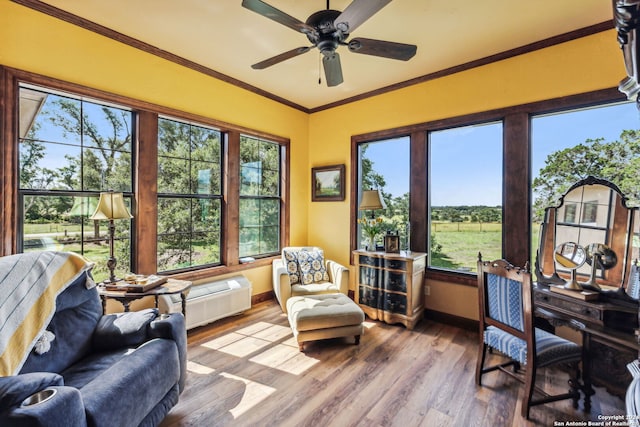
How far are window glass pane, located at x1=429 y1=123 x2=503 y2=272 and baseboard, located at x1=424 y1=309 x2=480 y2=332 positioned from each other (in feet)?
1.83

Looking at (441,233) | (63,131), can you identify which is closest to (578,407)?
(441,233)

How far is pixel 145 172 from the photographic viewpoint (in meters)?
2.94

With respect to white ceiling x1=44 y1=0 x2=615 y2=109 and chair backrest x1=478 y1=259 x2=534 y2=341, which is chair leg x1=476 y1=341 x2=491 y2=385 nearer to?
chair backrest x1=478 y1=259 x2=534 y2=341

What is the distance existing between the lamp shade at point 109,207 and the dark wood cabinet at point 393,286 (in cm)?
261

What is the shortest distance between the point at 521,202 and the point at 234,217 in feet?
10.8

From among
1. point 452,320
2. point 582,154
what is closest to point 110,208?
point 452,320

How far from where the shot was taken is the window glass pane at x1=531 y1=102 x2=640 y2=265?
2.40 m

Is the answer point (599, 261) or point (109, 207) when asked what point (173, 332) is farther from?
point (599, 261)

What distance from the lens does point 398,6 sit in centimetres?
228

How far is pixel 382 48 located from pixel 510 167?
187cm

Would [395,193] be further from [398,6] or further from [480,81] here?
[398,6]

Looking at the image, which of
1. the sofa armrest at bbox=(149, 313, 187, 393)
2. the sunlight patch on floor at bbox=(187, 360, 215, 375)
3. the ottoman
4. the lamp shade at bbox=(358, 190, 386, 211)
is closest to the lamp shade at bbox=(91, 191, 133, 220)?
the sofa armrest at bbox=(149, 313, 187, 393)

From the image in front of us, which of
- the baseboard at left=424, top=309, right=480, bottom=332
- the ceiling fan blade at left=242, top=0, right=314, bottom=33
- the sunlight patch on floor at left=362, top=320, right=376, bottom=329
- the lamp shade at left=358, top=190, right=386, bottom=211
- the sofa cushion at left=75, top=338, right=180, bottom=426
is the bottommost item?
the sunlight patch on floor at left=362, top=320, right=376, bottom=329

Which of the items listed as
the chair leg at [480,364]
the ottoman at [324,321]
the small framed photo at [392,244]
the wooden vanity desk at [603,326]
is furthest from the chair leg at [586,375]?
the small framed photo at [392,244]
